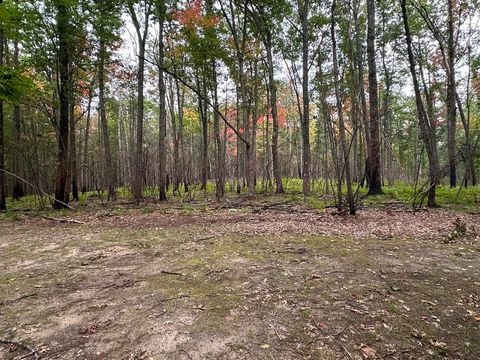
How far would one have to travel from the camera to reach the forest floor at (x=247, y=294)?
1917 mm

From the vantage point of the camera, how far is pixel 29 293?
2.81m

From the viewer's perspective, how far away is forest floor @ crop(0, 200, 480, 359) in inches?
75.5

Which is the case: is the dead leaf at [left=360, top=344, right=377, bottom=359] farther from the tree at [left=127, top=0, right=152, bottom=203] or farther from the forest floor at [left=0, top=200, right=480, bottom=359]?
the tree at [left=127, top=0, right=152, bottom=203]

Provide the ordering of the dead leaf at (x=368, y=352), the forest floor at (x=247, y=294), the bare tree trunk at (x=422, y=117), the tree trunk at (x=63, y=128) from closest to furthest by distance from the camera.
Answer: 1. the dead leaf at (x=368, y=352)
2. the forest floor at (x=247, y=294)
3. the bare tree trunk at (x=422, y=117)
4. the tree trunk at (x=63, y=128)

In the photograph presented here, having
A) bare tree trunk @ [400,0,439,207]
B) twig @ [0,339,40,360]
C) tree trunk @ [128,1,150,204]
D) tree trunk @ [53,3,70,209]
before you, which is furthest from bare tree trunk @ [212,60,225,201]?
twig @ [0,339,40,360]

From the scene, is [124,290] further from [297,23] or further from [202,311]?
[297,23]

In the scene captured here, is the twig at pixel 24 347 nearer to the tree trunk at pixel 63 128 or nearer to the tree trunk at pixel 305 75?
the tree trunk at pixel 63 128

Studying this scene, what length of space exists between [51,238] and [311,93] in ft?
48.2

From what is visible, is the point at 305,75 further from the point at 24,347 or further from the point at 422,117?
the point at 24,347

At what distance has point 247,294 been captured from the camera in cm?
265

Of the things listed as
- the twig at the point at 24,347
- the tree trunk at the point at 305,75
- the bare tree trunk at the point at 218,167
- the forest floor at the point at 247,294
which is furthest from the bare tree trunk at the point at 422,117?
the twig at the point at 24,347

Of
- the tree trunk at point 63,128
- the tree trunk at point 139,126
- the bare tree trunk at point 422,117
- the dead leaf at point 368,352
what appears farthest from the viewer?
the tree trunk at point 139,126

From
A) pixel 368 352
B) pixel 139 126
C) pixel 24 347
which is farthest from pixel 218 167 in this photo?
pixel 368 352

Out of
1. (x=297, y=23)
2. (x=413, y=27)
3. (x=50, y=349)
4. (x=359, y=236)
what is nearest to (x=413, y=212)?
(x=359, y=236)
